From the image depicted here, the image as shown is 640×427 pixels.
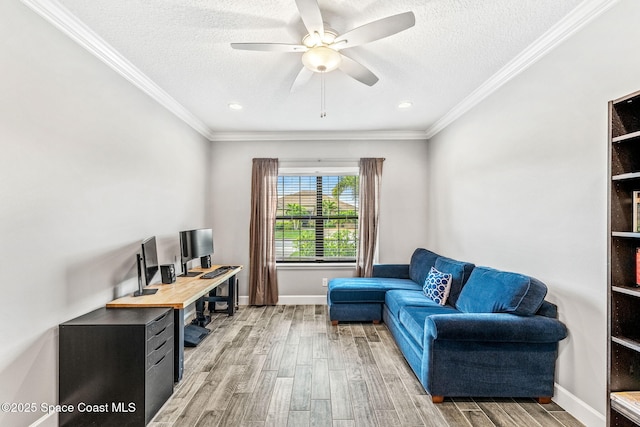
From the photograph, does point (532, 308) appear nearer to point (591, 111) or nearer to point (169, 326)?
point (591, 111)

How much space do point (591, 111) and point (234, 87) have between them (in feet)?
9.66

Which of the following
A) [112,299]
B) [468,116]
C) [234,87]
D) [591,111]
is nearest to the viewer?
[591,111]

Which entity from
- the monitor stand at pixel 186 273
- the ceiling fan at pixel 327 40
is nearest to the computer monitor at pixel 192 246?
the monitor stand at pixel 186 273

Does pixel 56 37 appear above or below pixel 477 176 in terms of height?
above

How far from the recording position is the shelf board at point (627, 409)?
1365 millimetres

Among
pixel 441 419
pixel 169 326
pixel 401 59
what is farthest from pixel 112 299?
pixel 401 59

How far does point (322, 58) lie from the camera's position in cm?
211

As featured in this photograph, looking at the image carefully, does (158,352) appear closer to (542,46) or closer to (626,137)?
(626,137)

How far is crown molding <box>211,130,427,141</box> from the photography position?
4.77 meters

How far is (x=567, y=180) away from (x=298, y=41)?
220cm

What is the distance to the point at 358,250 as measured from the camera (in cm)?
476

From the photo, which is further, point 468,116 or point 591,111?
point 468,116

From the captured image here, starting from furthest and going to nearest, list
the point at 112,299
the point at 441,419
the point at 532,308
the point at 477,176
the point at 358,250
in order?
1. the point at 358,250
2. the point at 477,176
3. the point at 112,299
4. the point at 532,308
5. the point at 441,419

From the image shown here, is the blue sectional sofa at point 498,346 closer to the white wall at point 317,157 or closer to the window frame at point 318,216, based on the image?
the white wall at point 317,157
